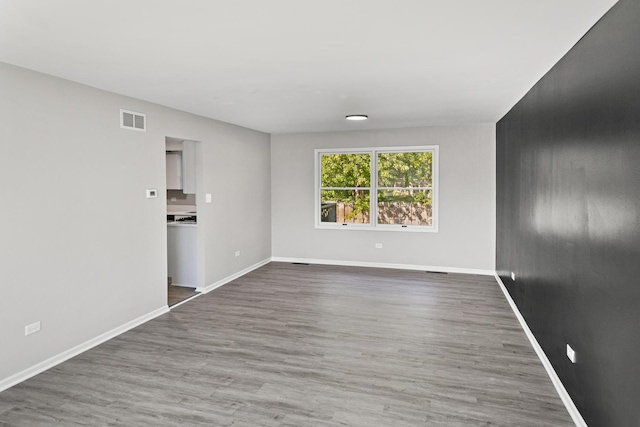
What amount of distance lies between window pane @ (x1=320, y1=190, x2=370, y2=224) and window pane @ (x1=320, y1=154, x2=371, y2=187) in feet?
0.53

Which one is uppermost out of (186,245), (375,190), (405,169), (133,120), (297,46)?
(297,46)

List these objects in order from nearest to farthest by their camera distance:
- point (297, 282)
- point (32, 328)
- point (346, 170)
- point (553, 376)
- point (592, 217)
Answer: point (592, 217)
point (553, 376)
point (32, 328)
point (297, 282)
point (346, 170)

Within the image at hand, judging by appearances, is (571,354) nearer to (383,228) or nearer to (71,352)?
(71,352)

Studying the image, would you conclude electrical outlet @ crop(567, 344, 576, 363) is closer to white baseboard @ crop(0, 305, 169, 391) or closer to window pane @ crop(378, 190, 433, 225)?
white baseboard @ crop(0, 305, 169, 391)

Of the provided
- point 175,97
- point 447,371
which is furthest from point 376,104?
point 447,371

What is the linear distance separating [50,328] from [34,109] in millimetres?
1806

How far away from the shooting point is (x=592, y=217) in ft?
7.66

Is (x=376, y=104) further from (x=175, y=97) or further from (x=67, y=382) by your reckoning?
(x=67, y=382)

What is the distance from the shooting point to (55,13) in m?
2.18

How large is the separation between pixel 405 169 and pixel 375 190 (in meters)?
0.64

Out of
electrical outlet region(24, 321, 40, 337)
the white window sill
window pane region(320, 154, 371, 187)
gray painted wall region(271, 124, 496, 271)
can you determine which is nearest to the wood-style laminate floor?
electrical outlet region(24, 321, 40, 337)

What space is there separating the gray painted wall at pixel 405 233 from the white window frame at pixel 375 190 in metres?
0.08

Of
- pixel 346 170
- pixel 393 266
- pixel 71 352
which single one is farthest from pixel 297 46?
pixel 393 266

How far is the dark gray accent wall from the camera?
1896 mm
